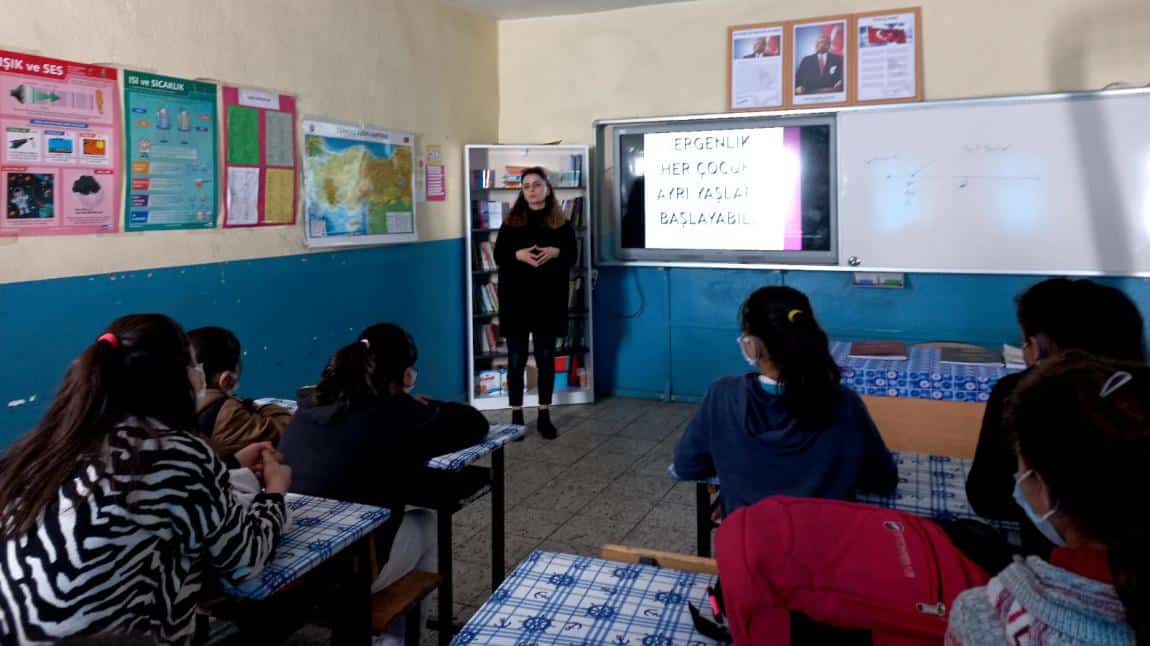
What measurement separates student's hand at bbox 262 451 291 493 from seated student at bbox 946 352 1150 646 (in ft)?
4.46

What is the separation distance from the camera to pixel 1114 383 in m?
0.89

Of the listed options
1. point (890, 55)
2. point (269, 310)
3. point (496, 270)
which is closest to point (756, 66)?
point (890, 55)

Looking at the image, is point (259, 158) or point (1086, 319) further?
point (259, 158)

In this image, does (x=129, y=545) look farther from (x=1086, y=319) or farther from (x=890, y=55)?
(x=890, y=55)

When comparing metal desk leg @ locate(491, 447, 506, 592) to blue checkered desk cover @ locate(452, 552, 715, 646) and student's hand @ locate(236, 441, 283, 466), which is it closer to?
student's hand @ locate(236, 441, 283, 466)

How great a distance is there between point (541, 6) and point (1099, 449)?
5.10 metres

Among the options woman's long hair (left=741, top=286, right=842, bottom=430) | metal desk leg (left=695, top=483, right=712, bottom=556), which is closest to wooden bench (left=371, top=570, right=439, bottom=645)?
metal desk leg (left=695, top=483, right=712, bottom=556)

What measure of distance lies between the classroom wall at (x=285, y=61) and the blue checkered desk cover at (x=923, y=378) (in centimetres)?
265

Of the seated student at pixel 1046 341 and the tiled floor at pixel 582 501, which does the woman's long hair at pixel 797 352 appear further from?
the tiled floor at pixel 582 501

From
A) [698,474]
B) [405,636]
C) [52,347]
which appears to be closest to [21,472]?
[405,636]

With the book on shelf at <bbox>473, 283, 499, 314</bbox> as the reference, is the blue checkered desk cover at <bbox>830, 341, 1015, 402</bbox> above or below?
below

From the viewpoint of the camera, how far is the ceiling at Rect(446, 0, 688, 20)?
5293 millimetres

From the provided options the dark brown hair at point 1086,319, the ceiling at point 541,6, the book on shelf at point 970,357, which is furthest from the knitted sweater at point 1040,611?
the ceiling at point 541,6

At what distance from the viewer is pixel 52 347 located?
2.92m
